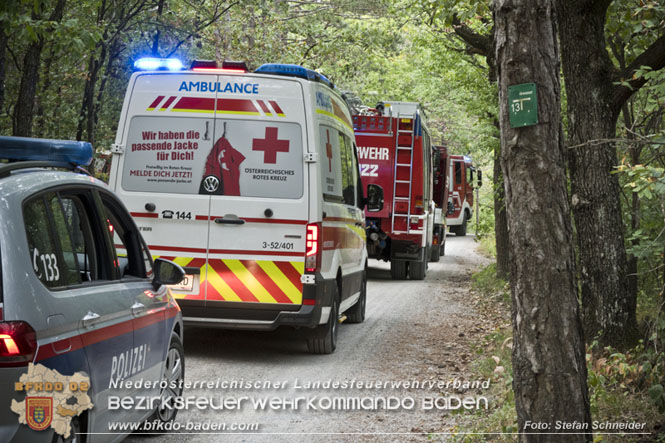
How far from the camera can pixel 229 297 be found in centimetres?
829

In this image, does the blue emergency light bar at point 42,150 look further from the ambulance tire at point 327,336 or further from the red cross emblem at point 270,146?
the ambulance tire at point 327,336

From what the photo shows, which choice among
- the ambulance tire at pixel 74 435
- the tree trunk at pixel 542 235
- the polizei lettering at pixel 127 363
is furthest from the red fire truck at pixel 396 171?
the ambulance tire at pixel 74 435

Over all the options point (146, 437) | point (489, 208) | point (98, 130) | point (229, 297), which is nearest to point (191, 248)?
point (229, 297)

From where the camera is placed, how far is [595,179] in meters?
7.90

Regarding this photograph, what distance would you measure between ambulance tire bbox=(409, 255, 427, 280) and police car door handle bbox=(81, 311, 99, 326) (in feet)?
49.5

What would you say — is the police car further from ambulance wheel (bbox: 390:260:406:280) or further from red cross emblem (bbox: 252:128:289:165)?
ambulance wheel (bbox: 390:260:406:280)

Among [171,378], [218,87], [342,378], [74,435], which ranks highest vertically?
[218,87]

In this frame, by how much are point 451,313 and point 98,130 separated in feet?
30.4

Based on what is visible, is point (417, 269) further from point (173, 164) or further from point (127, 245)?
point (127, 245)

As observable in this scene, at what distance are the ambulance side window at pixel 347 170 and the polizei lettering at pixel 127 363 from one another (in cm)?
513

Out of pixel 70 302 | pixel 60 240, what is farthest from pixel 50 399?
pixel 60 240

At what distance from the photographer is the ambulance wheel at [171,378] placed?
552 cm

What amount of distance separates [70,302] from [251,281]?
4452mm

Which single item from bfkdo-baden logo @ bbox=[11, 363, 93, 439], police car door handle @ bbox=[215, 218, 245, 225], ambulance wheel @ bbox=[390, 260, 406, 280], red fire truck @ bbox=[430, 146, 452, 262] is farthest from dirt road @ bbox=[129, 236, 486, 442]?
red fire truck @ bbox=[430, 146, 452, 262]
